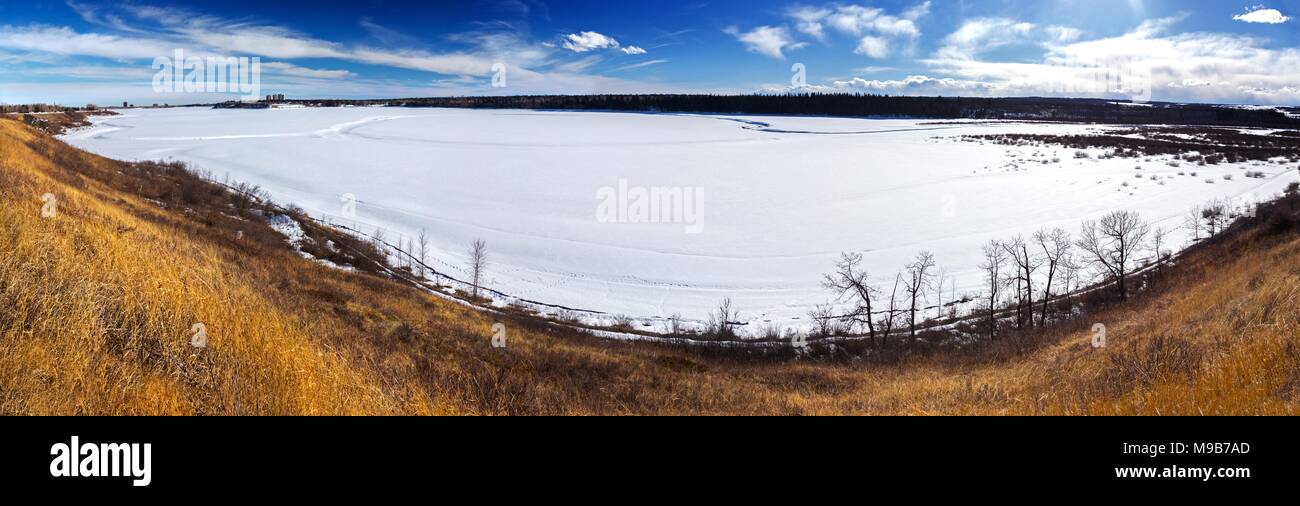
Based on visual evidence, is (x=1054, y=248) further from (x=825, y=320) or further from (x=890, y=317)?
(x=825, y=320)

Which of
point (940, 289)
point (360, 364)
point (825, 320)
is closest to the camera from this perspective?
point (360, 364)

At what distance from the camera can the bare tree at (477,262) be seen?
2514cm

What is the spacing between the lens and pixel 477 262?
2591 centimetres

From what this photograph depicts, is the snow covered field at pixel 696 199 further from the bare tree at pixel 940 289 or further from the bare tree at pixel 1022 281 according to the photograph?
the bare tree at pixel 1022 281

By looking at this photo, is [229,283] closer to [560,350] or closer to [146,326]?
[146,326]

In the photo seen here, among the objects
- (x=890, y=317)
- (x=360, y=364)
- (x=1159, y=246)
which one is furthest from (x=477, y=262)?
(x=1159, y=246)

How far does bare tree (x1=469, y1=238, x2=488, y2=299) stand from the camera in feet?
82.5

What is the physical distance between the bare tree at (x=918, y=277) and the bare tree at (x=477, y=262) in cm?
1941

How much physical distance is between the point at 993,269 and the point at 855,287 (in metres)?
8.06

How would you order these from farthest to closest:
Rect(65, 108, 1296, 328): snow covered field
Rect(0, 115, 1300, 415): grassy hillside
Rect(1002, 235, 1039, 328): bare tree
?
Rect(65, 108, 1296, 328): snow covered field → Rect(1002, 235, 1039, 328): bare tree → Rect(0, 115, 1300, 415): grassy hillside

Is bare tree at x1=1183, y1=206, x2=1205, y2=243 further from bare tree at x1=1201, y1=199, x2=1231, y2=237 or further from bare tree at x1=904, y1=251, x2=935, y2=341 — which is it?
bare tree at x1=904, y1=251, x2=935, y2=341

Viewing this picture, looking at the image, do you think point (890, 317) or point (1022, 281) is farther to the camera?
point (1022, 281)

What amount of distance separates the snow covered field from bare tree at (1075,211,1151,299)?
5.65 ft

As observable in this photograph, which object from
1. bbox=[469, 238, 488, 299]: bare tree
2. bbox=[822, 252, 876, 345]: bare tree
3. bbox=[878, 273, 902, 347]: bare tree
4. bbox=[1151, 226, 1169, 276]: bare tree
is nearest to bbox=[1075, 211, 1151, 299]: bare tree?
bbox=[1151, 226, 1169, 276]: bare tree
